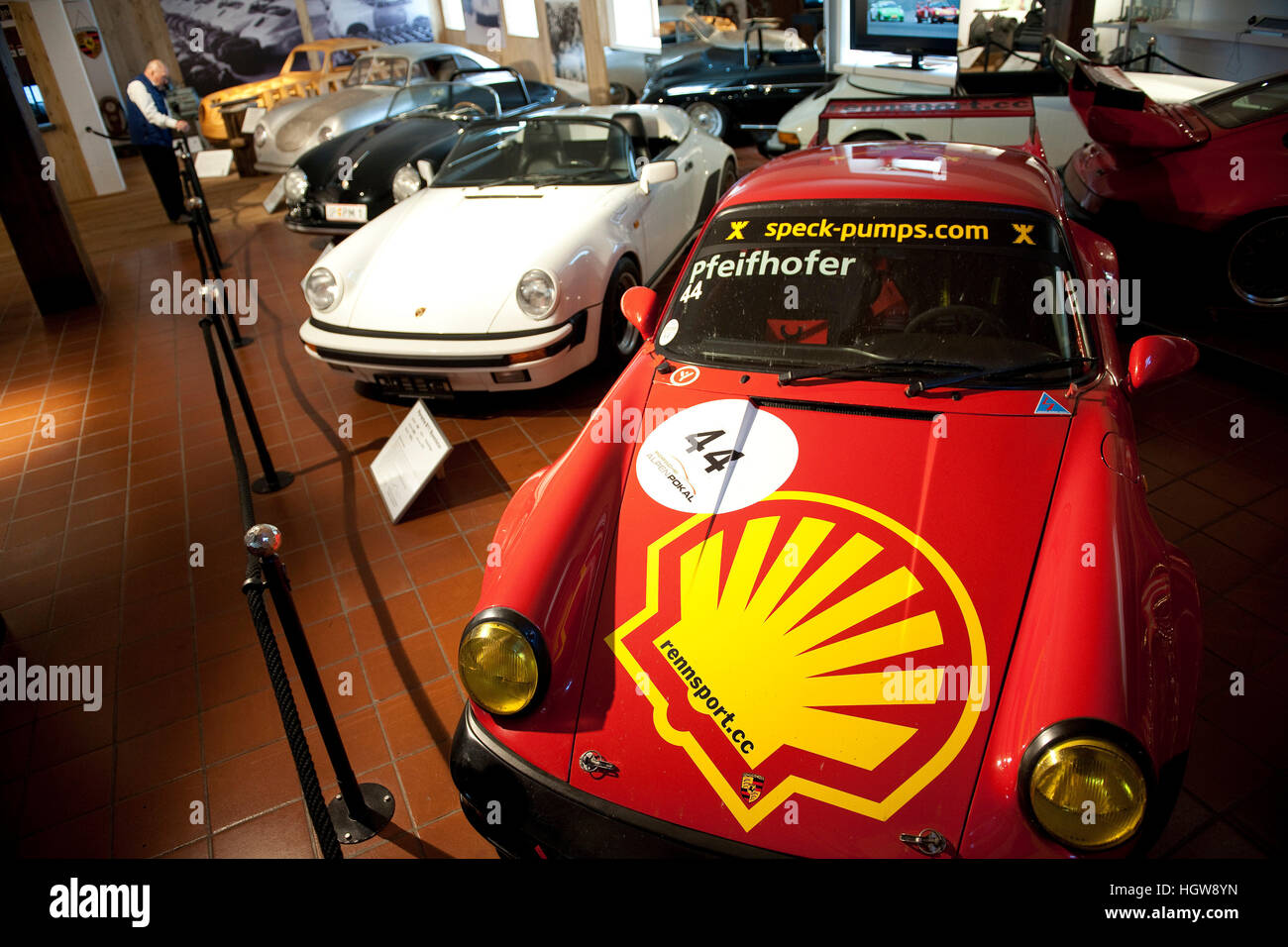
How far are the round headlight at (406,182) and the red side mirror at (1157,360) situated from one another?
5209 millimetres

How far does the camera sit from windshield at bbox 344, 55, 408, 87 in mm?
9109

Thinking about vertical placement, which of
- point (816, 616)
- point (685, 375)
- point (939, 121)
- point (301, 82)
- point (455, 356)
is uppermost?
point (301, 82)

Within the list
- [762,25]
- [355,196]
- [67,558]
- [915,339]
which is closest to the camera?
[915,339]

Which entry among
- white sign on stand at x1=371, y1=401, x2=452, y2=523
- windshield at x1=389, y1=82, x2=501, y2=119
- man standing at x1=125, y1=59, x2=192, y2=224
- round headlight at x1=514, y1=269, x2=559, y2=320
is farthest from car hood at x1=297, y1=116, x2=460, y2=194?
white sign on stand at x1=371, y1=401, x2=452, y2=523

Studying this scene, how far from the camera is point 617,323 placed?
4.45 m

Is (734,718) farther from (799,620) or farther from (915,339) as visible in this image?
(915,339)

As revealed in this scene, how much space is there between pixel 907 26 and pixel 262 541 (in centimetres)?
894

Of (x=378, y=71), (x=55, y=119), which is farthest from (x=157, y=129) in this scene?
(x=55, y=119)

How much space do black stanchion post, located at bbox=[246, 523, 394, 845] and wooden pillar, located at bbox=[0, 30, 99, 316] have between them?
5956mm

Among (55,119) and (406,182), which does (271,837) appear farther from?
(55,119)

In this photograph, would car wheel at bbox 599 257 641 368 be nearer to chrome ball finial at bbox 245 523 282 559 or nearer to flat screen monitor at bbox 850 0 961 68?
chrome ball finial at bbox 245 523 282 559

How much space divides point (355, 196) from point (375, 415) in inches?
103

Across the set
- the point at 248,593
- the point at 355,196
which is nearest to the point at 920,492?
the point at 248,593

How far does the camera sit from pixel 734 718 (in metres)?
1.72
